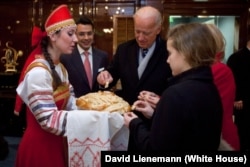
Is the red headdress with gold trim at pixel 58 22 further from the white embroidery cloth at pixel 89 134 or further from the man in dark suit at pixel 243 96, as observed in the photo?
the man in dark suit at pixel 243 96

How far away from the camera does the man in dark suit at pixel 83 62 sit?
10.7ft

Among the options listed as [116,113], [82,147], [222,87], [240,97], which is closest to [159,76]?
[222,87]

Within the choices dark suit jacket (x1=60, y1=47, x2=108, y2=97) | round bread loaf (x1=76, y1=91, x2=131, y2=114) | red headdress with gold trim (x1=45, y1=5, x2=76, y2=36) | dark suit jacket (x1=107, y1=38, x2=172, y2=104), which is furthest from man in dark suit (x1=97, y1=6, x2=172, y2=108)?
dark suit jacket (x1=60, y1=47, x2=108, y2=97)

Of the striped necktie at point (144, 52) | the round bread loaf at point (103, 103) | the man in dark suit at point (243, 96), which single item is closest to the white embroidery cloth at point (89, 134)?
the round bread loaf at point (103, 103)

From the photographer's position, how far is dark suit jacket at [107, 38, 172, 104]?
2.25 metres

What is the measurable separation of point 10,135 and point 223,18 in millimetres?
3804

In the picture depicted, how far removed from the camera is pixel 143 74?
226 centimetres

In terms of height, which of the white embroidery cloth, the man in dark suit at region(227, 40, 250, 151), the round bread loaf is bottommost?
the man in dark suit at region(227, 40, 250, 151)

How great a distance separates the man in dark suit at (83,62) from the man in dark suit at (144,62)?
3.01ft

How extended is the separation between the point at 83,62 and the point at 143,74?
1.31m

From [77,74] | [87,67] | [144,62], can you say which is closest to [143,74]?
[144,62]

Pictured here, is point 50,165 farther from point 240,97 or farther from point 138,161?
point 240,97

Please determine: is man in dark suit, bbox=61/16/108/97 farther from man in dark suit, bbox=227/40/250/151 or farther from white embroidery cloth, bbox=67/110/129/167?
man in dark suit, bbox=227/40/250/151

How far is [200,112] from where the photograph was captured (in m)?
1.36
